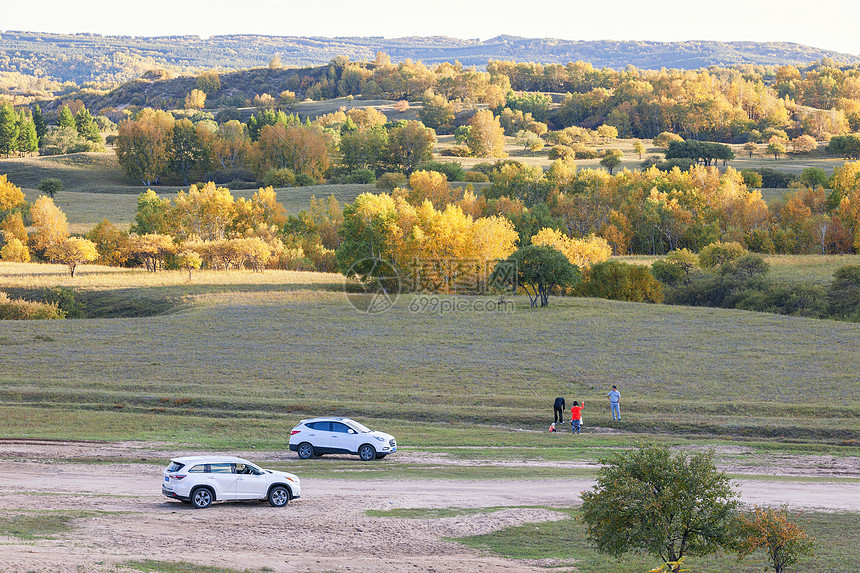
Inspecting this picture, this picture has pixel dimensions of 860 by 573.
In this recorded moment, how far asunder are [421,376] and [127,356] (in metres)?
17.5

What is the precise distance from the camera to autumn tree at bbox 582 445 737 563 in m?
14.2

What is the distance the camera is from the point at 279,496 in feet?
67.7

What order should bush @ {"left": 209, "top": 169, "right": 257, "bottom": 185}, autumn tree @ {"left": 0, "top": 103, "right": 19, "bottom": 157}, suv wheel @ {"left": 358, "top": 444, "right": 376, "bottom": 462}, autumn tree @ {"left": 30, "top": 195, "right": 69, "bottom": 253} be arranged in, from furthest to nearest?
autumn tree @ {"left": 0, "top": 103, "right": 19, "bottom": 157} < bush @ {"left": 209, "top": 169, "right": 257, "bottom": 185} < autumn tree @ {"left": 30, "top": 195, "right": 69, "bottom": 253} < suv wheel @ {"left": 358, "top": 444, "right": 376, "bottom": 462}

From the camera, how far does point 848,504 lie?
67.4ft

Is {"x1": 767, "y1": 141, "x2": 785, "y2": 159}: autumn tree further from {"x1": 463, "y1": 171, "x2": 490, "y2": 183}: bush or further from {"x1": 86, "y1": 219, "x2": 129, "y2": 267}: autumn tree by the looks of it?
{"x1": 86, "y1": 219, "x2": 129, "y2": 267}: autumn tree

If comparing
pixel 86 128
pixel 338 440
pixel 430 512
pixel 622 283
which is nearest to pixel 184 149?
pixel 86 128

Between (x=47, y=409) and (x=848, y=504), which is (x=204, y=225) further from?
(x=848, y=504)

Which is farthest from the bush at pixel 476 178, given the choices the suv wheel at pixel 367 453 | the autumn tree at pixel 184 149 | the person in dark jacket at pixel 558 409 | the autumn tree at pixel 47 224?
the suv wheel at pixel 367 453

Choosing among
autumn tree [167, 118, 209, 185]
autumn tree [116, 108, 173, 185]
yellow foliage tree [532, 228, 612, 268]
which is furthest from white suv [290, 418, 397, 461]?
autumn tree [167, 118, 209, 185]

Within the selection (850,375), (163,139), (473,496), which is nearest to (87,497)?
(473,496)

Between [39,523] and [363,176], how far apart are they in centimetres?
13004

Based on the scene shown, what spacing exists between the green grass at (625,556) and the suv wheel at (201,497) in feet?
23.4

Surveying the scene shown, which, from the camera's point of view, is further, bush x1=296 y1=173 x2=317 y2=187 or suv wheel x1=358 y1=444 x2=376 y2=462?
bush x1=296 y1=173 x2=317 y2=187

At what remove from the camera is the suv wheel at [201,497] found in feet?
66.2
